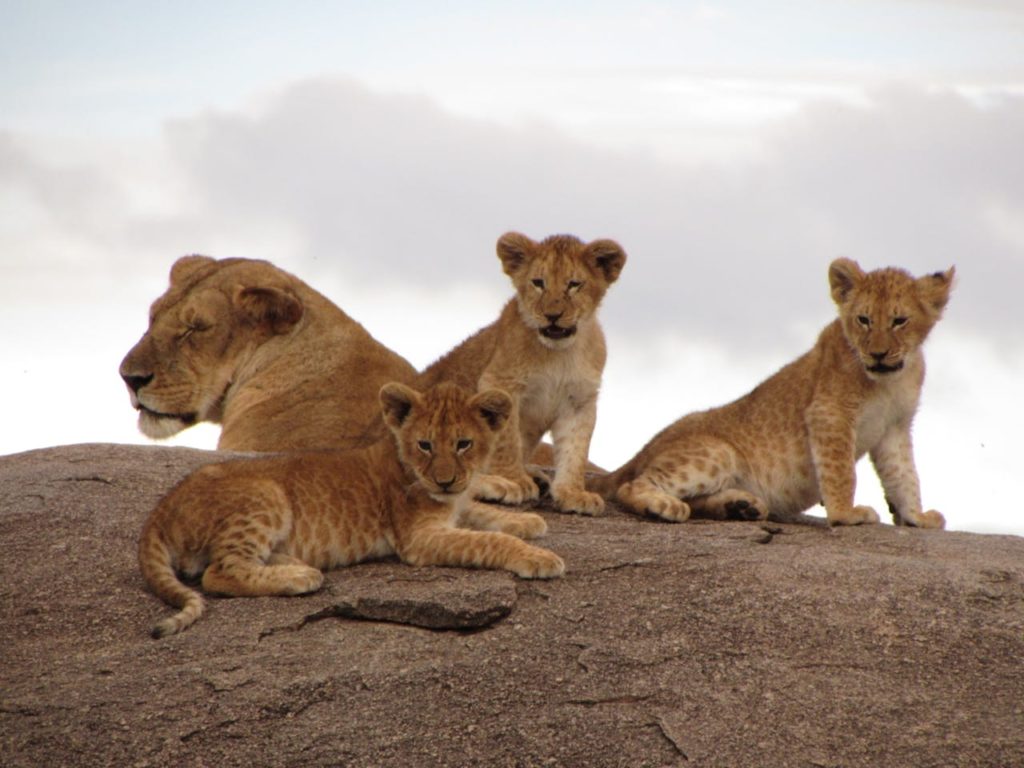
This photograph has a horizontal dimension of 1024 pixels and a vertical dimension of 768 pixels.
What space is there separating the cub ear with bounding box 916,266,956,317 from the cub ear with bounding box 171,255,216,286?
4.55 meters

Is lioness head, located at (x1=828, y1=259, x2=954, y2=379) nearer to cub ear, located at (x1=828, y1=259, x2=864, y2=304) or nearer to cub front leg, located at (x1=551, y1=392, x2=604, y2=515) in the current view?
cub ear, located at (x1=828, y1=259, x2=864, y2=304)

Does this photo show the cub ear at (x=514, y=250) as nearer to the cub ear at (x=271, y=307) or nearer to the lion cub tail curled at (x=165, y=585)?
the cub ear at (x=271, y=307)

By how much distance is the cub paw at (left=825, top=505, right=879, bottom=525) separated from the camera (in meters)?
8.95

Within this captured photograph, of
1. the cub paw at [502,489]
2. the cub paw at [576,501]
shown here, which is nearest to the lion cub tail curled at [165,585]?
the cub paw at [502,489]

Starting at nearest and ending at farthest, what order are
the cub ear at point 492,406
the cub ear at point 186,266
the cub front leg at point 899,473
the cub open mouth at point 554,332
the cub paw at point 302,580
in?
the cub paw at point 302,580 → the cub ear at point 492,406 → the cub open mouth at point 554,332 → the cub front leg at point 899,473 → the cub ear at point 186,266

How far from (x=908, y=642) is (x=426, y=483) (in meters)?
2.31

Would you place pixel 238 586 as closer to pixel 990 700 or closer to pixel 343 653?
pixel 343 653

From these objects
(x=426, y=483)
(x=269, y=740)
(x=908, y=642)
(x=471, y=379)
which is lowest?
(x=269, y=740)

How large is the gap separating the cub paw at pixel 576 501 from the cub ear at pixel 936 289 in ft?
7.25

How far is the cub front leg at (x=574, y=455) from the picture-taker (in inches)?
351

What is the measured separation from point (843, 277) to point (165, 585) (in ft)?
14.7

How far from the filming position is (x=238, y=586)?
22.8 feet

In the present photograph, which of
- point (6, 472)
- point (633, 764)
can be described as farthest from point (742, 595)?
point (6, 472)

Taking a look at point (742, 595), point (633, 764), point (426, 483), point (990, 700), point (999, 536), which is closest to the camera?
point (633, 764)
